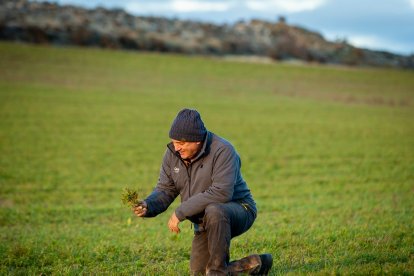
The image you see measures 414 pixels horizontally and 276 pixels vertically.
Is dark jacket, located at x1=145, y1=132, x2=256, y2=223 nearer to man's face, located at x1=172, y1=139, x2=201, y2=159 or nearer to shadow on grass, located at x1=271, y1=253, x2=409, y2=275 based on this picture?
man's face, located at x1=172, y1=139, x2=201, y2=159

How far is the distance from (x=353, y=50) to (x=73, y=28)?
112ft

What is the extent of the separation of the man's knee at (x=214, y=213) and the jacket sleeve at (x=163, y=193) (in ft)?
2.33

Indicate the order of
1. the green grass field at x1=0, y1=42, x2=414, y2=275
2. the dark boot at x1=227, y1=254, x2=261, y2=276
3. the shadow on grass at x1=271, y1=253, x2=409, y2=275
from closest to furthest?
the dark boot at x1=227, y1=254, x2=261, y2=276, the shadow on grass at x1=271, y1=253, x2=409, y2=275, the green grass field at x1=0, y1=42, x2=414, y2=275

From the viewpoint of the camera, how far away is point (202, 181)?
639cm

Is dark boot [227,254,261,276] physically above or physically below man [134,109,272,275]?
below

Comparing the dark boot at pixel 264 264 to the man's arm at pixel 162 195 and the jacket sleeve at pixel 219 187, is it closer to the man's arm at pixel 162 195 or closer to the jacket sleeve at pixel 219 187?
the jacket sleeve at pixel 219 187

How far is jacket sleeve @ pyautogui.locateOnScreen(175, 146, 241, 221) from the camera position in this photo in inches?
242

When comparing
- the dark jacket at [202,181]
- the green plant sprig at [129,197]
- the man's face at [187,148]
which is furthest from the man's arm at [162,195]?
the man's face at [187,148]

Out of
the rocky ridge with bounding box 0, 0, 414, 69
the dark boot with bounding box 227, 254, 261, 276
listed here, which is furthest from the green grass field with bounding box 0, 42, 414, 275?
the rocky ridge with bounding box 0, 0, 414, 69

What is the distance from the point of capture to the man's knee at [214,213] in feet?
19.8

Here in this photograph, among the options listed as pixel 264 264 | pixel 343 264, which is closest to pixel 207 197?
pixel 264 264

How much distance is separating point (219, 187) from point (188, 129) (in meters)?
0.69

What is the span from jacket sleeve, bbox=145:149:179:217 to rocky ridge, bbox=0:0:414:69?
170 ft

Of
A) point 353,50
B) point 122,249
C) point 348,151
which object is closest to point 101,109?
point 348,151
